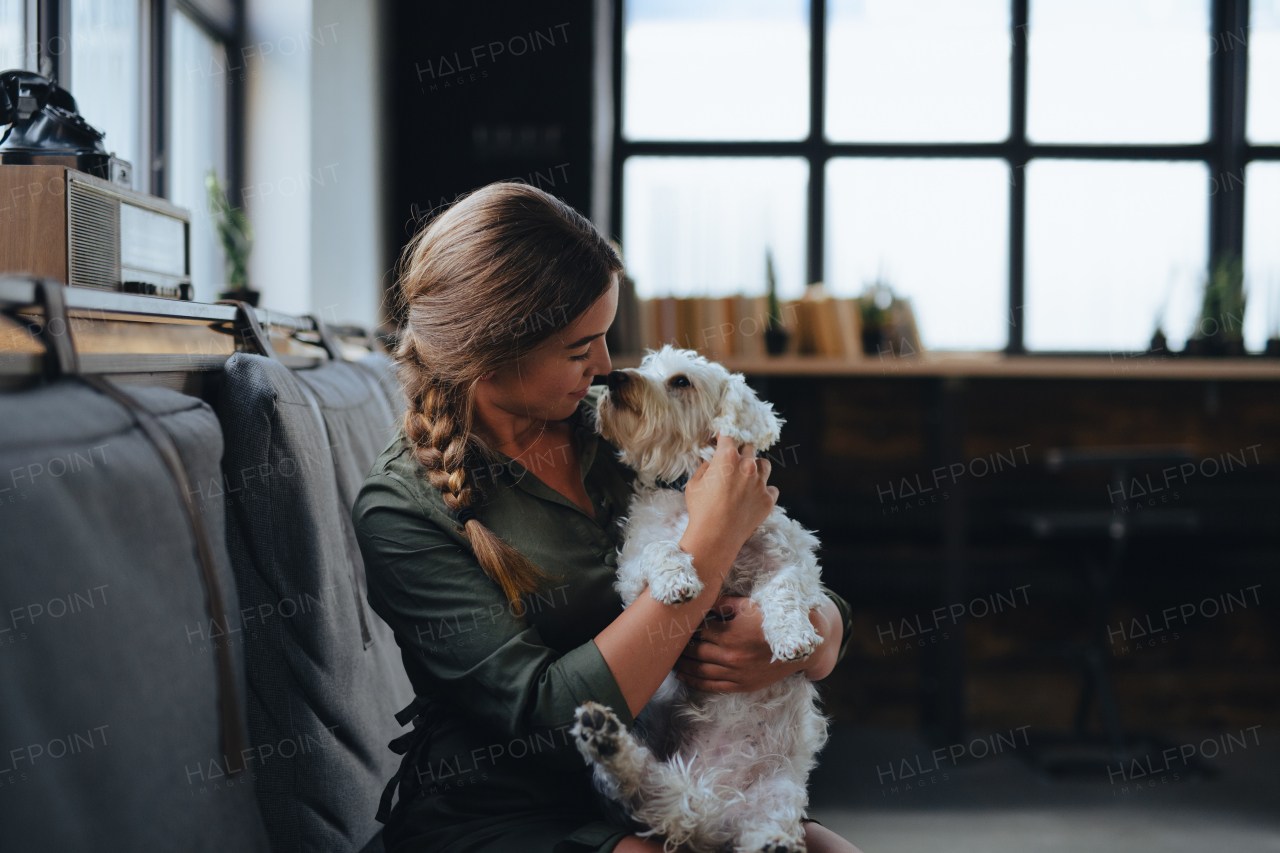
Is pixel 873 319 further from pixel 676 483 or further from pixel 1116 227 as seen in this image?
pixel 676 483

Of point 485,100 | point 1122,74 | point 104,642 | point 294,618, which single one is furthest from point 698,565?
point 1122,74

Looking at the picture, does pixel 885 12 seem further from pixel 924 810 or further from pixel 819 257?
pixel 924 810

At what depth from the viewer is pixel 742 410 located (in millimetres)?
1340

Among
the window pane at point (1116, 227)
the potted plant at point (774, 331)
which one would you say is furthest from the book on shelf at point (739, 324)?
the window pane at point (1116, 227)

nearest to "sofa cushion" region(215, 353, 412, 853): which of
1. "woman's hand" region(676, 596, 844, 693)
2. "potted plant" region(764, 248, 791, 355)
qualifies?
"woman's hand" region(676, 596, 844, 693)

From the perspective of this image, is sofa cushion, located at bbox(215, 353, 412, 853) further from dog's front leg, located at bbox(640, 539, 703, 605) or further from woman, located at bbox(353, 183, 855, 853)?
dog's front leg, located at bbox(640, 539, 703, 605)

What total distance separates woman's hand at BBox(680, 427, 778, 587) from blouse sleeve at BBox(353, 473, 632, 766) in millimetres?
213

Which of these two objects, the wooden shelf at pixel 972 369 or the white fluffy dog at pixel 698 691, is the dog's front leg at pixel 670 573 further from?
the wooden shelf at pixel 972 369

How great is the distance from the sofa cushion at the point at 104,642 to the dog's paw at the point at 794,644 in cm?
65

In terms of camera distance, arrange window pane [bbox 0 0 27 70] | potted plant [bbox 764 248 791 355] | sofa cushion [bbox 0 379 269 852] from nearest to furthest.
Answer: sofa cushion [bbox 0 379 269 852] < window pane [bbox 0 0 27 70] < potted plant [bbox 764 248 791 355]

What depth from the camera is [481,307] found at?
41.6 inches

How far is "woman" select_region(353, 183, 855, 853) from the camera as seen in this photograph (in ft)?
3.20

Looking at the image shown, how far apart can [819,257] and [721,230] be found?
0.42 metres

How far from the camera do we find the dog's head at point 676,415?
128 centimetres
